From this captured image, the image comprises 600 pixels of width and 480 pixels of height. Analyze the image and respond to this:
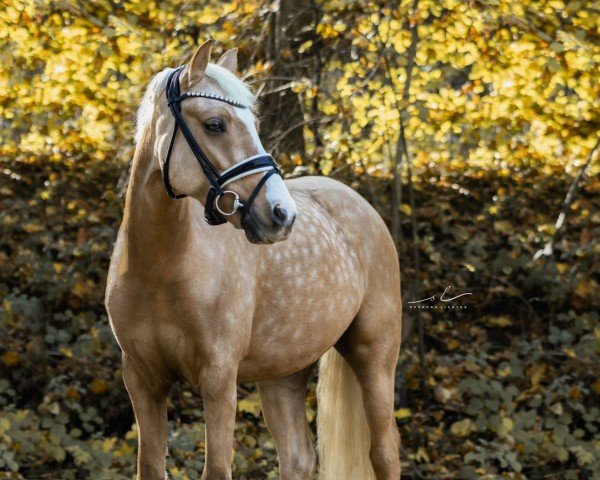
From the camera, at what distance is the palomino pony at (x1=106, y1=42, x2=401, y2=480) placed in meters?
3.02

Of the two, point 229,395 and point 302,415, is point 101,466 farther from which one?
point 229,395

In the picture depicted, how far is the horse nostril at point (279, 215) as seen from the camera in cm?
294

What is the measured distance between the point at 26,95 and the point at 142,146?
16.4 ft

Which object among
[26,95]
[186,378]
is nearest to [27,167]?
[26,95]

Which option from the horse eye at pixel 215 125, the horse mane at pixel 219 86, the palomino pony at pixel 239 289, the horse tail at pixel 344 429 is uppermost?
the horse mane at pixel 219 86

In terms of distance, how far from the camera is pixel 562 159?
1012 centimetres

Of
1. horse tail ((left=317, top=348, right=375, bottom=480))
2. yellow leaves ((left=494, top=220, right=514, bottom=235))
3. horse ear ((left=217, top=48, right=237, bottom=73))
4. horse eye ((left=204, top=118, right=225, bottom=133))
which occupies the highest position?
horse ear ((left=217, top=48, right=237, bottom=73))

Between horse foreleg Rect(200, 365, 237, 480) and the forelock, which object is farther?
horse foreleg Rect(200, 365, 237, 480)

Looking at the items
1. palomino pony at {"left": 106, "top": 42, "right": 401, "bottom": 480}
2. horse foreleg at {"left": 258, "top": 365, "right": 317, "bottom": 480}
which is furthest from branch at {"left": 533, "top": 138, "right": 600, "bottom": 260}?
horse foreleg at {"left": 258, "top": 365, "right": 317, "bottom": 480}

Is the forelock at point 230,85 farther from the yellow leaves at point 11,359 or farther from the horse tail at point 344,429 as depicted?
the yellow leaves at point 11,359

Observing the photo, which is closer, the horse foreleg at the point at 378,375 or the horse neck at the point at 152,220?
the horse neck at the point at 152,220

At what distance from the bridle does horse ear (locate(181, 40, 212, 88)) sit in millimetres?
43

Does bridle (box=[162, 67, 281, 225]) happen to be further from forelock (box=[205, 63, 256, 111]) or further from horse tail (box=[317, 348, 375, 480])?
horse tail (box=[317, 348, 375, 480])

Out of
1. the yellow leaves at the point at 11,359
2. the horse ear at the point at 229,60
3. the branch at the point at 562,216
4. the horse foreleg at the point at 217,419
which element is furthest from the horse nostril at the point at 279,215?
the branch at the point at 562,216
